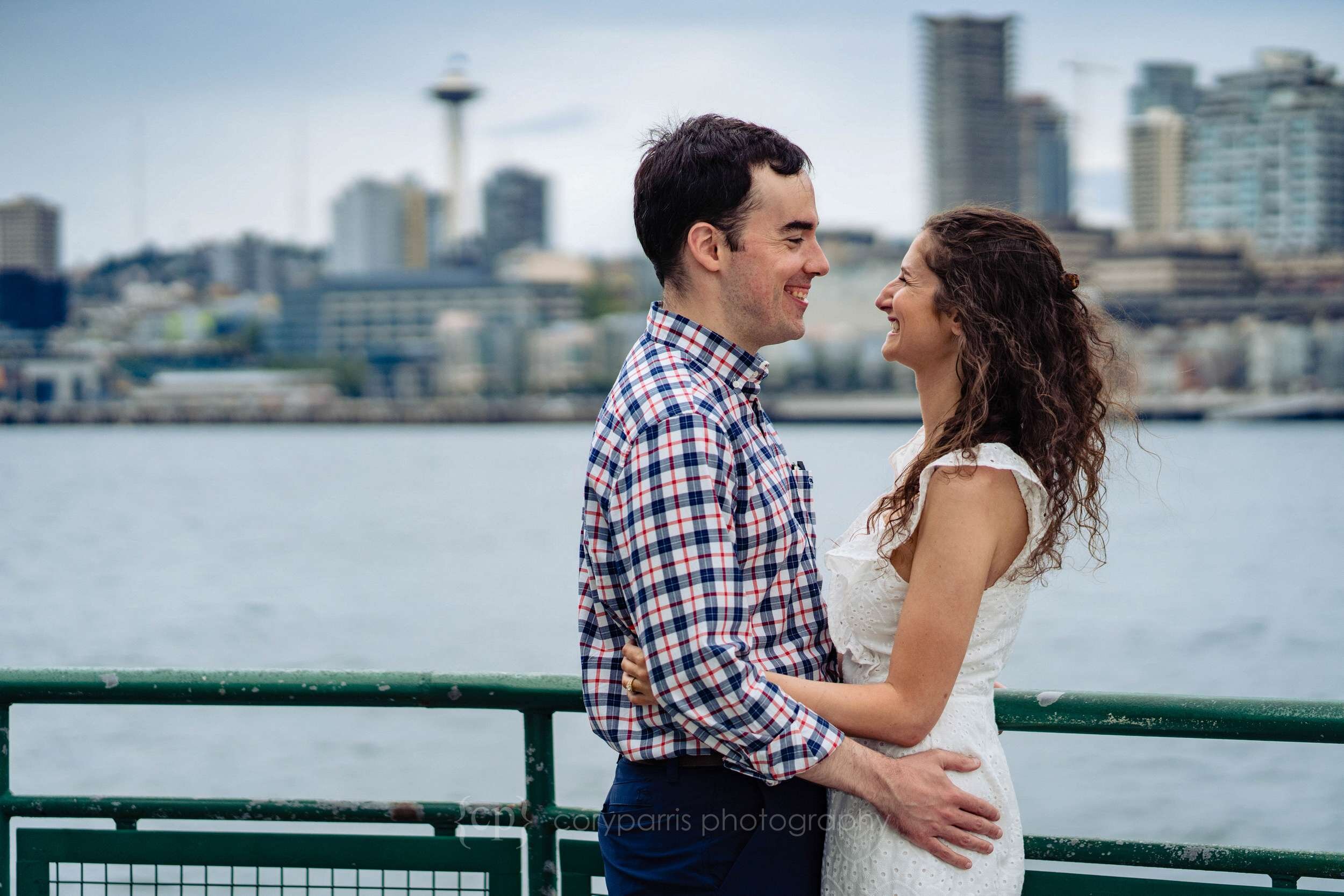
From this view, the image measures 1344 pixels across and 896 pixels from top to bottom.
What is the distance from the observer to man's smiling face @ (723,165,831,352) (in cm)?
191

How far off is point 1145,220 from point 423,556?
115669 millimetres

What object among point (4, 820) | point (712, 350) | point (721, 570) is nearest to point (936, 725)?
point (721, 570)

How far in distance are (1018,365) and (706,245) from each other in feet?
1.41

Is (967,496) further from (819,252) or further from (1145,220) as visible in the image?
(1145,220)

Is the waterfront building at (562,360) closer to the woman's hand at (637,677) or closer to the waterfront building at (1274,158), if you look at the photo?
the waterfront building at (1274,158)

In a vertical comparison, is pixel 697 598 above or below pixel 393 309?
below

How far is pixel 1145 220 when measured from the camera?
138m

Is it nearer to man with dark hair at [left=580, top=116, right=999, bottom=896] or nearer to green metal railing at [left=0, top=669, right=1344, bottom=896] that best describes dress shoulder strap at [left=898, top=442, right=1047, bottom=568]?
man with dark hair at [left=580, top=116, right=999, bottom=896]

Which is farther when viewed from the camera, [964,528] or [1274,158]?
[1274,158]

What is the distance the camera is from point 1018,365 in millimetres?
1923

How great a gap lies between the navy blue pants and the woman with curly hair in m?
0.08

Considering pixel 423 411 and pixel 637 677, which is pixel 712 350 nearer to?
pixel 637 677

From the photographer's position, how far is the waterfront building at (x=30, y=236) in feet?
443

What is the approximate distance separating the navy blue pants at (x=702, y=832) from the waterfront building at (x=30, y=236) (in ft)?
475
